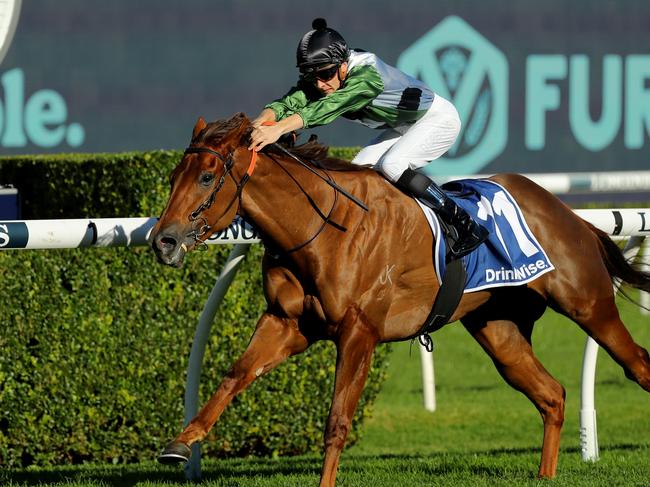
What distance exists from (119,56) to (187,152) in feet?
21.9

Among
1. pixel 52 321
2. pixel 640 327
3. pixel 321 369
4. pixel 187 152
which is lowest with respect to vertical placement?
pixel 640 327

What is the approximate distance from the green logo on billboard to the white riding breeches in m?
6.44

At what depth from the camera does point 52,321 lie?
20.6 feet

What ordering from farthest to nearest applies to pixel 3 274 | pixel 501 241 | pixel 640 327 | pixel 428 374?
pixel 640 327 → pixel 428 374 → pixel 3 274 → pixel 501 241

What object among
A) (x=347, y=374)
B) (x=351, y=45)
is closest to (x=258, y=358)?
(x=347, y=374)

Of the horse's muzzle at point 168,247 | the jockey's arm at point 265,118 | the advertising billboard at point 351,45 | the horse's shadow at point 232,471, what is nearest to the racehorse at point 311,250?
the horse's muzzle at point 168,247

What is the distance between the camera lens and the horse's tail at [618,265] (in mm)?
5621

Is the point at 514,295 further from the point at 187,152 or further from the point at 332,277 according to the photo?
the point at 187,152

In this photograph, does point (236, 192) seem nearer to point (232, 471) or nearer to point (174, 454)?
point (174, 454)

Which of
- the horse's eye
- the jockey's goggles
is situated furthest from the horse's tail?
the horse's eye

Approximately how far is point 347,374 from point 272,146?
85cm

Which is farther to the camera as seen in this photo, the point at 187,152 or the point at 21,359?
the point at 21,359

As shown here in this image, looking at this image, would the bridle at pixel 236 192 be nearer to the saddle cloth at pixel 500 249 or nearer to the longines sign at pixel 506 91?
the saddle cloth at pixel 500 249

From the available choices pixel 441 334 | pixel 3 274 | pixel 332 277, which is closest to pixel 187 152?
pixel 332 277
